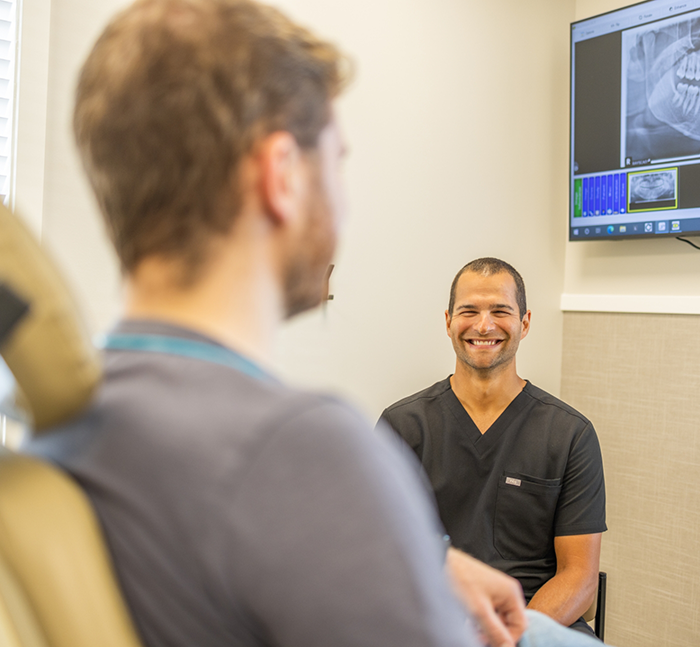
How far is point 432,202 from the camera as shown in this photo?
2.39 m

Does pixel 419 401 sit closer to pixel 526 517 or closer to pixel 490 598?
pixel 526 517

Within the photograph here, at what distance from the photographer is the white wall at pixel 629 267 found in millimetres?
2551

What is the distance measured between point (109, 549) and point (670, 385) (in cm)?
245

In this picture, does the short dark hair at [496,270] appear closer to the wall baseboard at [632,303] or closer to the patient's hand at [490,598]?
the wall baseboard at [632,303]

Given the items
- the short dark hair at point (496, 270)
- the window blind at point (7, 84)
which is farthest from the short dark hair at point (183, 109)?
the short dark hair at point (496, 270)

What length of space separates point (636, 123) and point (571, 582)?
1632 mm

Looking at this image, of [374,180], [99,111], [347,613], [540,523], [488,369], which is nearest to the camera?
[347,613]

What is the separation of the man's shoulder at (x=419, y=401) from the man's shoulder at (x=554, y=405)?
0.79 feet

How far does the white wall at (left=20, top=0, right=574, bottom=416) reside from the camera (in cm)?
215

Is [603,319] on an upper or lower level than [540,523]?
upper

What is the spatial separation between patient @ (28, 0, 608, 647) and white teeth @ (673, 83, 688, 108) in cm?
217

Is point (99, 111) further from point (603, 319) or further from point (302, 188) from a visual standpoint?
point (603, 319)

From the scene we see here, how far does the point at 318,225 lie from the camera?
1.97 ft

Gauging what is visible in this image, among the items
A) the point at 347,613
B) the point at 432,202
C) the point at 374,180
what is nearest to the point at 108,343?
the point at 347,613
